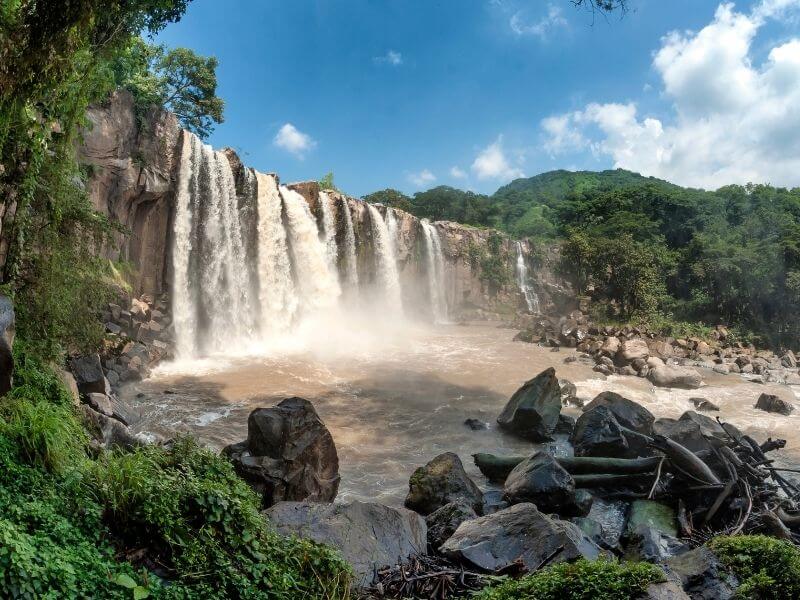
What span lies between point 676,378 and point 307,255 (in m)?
18.2

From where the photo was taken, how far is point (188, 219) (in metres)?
21.6

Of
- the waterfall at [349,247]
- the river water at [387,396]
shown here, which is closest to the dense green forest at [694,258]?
the river water at [387,396]

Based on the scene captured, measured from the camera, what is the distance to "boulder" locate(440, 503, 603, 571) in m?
5.09

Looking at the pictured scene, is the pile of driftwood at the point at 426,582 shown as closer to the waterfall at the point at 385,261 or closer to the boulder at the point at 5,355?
the boulder at the point at 5,355

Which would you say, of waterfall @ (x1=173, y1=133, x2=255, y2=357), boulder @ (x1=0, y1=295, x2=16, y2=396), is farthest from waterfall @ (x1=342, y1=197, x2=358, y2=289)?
boulder @ (x1=0, y1=295, x2=16, y2=396)

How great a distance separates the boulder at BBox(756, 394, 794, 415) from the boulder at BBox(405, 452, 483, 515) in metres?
11.9

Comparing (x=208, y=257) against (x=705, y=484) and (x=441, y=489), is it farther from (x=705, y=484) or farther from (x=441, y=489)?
(x=705, y=484)

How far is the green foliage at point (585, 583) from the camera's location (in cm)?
368

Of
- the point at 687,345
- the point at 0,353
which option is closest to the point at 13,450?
the point at 0,353

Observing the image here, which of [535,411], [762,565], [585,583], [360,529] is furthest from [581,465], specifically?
[585,583]

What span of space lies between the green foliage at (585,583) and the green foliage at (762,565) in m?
1.10

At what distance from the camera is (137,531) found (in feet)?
13.6

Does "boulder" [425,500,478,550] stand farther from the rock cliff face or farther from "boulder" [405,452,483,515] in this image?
the rock cliff face

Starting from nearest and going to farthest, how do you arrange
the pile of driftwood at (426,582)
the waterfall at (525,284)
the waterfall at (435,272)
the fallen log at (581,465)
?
the pile of driftwood at (426,582)
the fallen log at (581,465)
the waterfall at (435,272)
the waterfall at (525,284)
